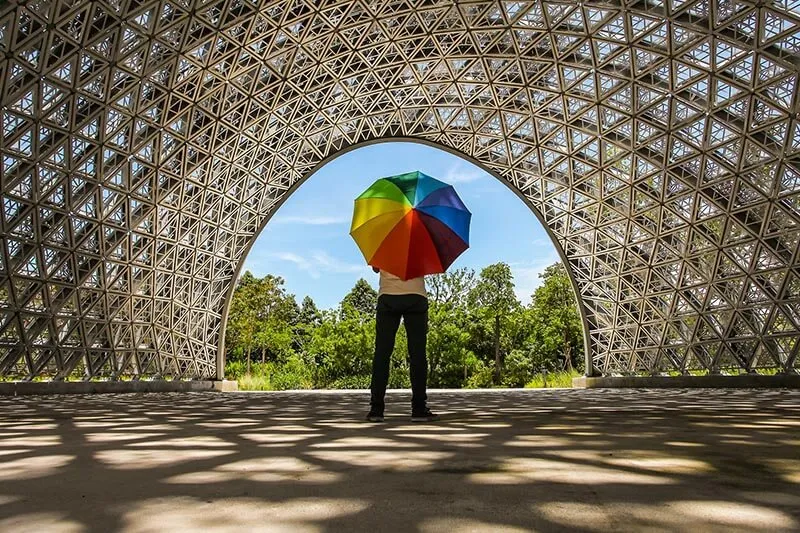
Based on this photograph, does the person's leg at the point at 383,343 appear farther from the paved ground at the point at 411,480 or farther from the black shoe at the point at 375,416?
the paved ground at the point at 411,480

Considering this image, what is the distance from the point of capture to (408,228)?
302 inches

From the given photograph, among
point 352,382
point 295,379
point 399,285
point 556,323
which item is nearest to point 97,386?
point 295,379

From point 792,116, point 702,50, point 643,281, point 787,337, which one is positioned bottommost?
point 787,337

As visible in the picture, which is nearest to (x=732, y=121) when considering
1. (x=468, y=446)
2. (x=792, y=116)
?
(x=792, y=116)

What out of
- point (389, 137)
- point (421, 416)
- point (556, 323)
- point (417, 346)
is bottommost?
point (421, 416)

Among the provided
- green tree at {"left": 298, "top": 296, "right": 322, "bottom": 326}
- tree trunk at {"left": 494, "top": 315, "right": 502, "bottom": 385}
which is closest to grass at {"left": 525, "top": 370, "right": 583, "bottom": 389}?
tree trunk at {"left": 494, "top": 315, "right": 502, "bottom": 385}

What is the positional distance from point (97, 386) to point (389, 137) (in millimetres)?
22765

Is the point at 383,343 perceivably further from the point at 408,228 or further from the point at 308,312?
the point at 308,312

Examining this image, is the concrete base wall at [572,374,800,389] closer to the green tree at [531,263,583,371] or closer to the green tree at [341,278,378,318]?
the green tree at [531,263,583,371]

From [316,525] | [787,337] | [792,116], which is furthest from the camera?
[787,337]

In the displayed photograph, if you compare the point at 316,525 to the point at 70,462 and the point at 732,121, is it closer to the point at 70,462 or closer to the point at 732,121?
the point at 70,462

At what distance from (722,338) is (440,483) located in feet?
91.2

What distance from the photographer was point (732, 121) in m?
22.1

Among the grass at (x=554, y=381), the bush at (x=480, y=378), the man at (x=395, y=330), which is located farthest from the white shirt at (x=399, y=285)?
the bush at (x=480, y=378)
